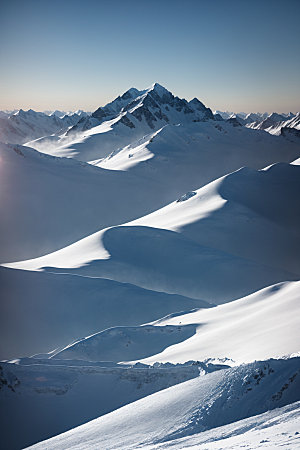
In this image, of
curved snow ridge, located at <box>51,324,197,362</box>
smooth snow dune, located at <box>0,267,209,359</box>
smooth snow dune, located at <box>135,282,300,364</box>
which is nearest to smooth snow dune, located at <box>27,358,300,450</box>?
smooth snow dune, located at <box>135,282,300,364</box>

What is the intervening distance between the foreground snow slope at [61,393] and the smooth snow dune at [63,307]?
10.4 metres

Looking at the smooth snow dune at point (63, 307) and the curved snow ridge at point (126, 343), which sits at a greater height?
the smooth snow dune at point (63, 307)

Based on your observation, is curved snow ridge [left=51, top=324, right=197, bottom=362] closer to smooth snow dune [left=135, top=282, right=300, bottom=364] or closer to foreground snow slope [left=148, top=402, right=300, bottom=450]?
smooth snow dune [left=135, top=282, right=300, bottom=364]

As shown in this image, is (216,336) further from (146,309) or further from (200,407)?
(146,309)

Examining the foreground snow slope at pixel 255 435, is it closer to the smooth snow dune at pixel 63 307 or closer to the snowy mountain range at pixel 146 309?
the snowy mountain range at pixel 146 309

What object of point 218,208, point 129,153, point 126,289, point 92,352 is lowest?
point 92,352

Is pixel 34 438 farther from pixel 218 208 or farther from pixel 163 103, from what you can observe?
pixel 163 103

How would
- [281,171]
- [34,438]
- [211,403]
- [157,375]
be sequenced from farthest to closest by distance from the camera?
[281,171] → [157,375] → [34,438] → [211,403]

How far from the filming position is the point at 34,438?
37.6 ft

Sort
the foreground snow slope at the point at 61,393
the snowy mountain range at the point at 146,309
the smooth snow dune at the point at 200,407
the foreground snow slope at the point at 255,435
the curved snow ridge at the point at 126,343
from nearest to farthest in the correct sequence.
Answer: the foreground snow slope at the point at 255,435 < the smooth snow dune at the point at 200,407 < the snowy mountain range at the point at 146,309 < the foreground snow slope at the point at 61,393 < the curved snow ridge at the point at 126,343

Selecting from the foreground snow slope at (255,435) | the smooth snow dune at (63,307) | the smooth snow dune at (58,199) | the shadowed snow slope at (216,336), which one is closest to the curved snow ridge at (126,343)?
the shadowed snow slope at (216,336)

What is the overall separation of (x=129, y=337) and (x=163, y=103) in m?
167

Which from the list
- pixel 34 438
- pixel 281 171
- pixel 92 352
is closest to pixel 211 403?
pixel 34 438

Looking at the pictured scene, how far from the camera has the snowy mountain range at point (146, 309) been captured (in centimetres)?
881
